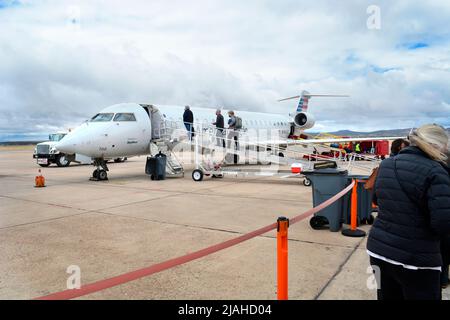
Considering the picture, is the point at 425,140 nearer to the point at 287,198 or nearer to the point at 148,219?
the point at 148,219

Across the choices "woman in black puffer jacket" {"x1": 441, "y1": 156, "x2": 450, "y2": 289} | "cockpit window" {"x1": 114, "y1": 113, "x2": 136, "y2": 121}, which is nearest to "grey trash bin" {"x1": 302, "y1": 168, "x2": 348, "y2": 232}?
"woman in black puffer jacket" {"x1": 441, "y1": 156, "x2": 450, "y2": 289}

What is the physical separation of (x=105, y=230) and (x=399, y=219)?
5364 mm

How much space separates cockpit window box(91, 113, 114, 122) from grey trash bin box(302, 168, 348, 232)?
383 inches

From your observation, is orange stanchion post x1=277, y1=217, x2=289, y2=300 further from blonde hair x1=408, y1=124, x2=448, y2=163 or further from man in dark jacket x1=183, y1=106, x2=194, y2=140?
man in dark jacket x1=183, y1=106, x2=194, y2=140

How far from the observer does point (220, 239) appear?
5820mm

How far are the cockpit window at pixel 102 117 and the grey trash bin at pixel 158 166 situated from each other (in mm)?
2477

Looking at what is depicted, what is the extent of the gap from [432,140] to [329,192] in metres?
4.16

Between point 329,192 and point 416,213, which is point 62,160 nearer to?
point 329,192

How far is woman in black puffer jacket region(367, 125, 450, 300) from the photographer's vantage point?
7.48ft

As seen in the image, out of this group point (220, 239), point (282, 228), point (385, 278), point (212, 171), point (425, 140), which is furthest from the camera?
point (212, 171)

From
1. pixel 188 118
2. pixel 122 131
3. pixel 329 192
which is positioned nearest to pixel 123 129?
pixel 122 131

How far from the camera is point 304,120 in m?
26.2

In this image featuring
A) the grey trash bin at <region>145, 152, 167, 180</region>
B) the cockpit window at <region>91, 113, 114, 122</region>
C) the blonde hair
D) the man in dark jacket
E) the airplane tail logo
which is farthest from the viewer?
the airplane tail logo
